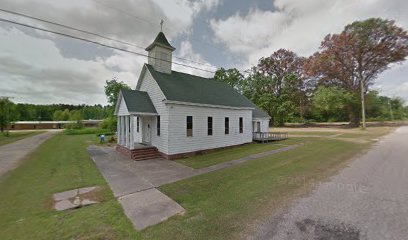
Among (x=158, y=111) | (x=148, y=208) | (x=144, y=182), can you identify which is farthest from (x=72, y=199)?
(x=158, y=111)

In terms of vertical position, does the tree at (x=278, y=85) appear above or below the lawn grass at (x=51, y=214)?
above

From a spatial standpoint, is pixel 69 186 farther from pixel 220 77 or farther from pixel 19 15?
pixel 220 77

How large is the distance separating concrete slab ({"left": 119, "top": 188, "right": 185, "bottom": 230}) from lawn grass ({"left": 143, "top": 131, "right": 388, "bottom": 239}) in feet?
0.80

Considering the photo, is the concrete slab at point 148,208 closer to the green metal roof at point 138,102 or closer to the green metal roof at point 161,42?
the green metal roof at point 138,102

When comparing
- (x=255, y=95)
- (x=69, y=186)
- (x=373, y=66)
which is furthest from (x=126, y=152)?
(x=373, y=66)

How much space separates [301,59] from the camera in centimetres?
4419

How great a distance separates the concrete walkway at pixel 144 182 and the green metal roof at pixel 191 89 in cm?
455

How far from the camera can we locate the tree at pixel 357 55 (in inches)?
1126

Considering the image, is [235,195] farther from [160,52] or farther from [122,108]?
[160,52]

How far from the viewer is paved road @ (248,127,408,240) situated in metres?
3.53

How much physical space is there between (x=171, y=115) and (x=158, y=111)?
1.59 m

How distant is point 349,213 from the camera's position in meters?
4.31

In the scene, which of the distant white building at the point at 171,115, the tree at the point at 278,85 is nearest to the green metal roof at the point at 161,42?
the distant white building at the point at 171,115

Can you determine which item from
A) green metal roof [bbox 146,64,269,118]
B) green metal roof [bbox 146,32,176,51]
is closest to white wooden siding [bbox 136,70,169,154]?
green metal roof [bbox 146,64,269,118]
